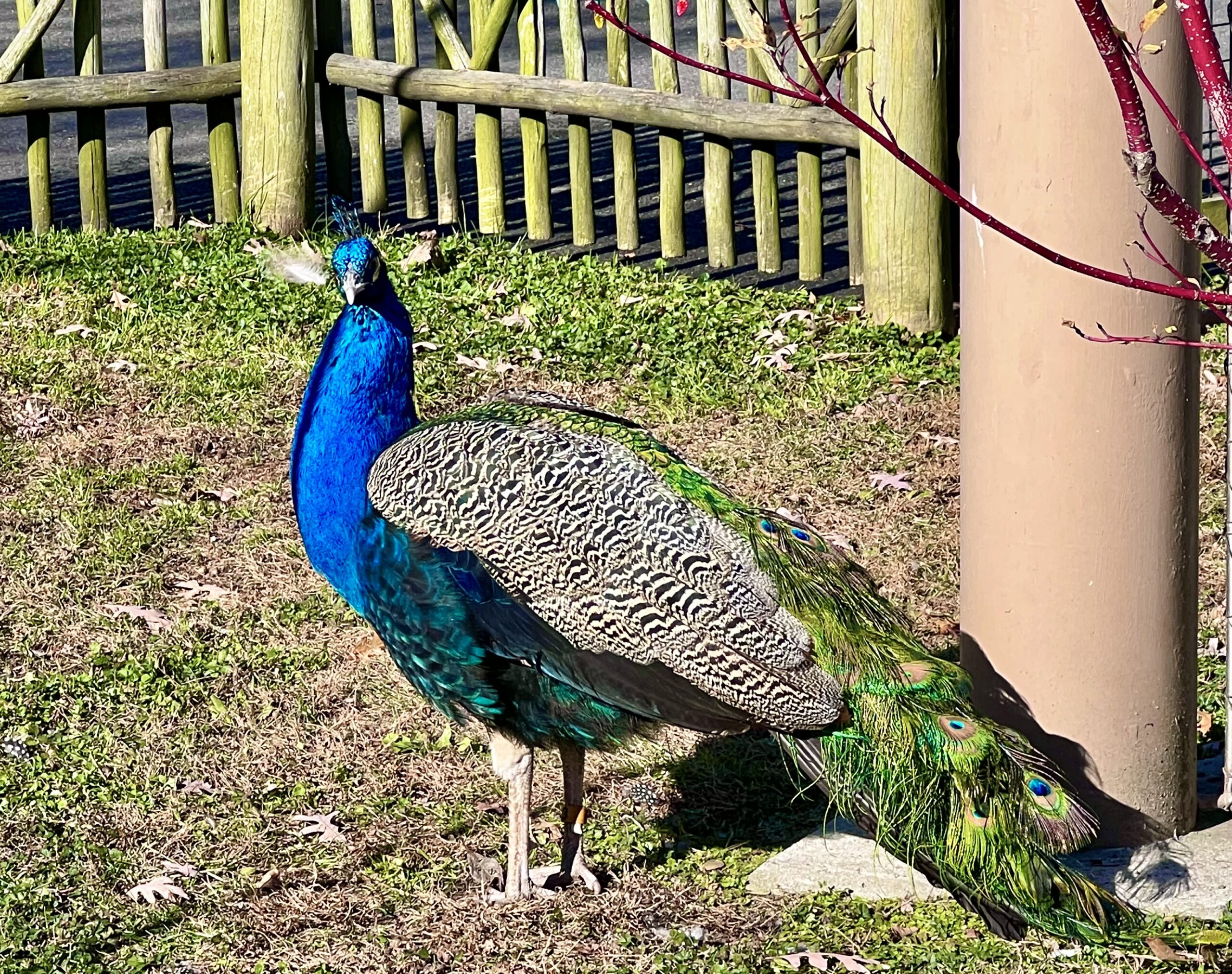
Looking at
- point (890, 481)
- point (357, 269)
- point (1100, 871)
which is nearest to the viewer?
point (1100, 871)

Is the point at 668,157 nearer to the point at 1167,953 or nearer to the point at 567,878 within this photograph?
the point at 567,878

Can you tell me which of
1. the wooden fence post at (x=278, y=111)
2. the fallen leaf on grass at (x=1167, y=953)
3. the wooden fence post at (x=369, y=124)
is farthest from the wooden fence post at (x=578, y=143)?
the fallen leaf on grass at (x=1167, y=953)

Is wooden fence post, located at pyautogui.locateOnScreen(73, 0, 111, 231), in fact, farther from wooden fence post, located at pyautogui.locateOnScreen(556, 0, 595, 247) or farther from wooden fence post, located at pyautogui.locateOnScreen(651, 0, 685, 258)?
wooden fence post, located at pyautogui.locateOnScreen(651, 0, 685, 258)

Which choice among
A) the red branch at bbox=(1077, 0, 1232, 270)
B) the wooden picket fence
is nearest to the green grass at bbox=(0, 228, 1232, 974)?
the wooden picket fence

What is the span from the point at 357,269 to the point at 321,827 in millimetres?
1401

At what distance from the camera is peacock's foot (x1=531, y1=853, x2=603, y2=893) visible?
3.99 meters

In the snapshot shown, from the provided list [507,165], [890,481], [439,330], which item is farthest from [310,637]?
[507,165]

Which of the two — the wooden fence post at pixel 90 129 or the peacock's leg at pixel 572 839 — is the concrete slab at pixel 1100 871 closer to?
the peacock's leg at pixel 572 839

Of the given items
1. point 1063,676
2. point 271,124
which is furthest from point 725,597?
point 271,124

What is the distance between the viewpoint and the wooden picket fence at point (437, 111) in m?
7.15

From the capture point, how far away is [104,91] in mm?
7395

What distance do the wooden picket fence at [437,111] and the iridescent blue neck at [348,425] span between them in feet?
11.2

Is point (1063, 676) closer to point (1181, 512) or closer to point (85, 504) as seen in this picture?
point (1181, 512)

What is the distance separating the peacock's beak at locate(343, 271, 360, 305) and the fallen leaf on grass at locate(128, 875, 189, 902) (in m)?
1.44
